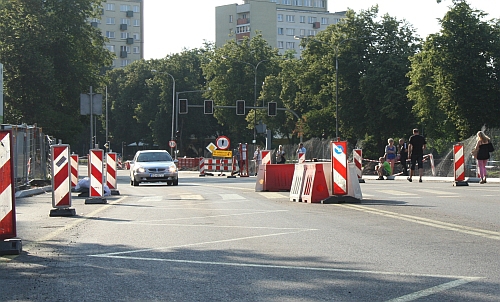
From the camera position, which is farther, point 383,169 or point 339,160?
point 383,169

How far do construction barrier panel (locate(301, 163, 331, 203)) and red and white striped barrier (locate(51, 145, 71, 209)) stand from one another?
566 centimetres

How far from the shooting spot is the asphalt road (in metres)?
6.78

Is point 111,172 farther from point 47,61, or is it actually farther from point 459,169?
point 47,61

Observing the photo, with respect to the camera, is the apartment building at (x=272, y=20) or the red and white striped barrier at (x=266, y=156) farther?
the apartment building at (x=272, y=20)

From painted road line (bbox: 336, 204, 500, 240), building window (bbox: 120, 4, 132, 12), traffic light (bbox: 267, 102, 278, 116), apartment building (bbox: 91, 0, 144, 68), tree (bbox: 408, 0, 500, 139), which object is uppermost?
building window (bbox: 120, 4, 132, 12)

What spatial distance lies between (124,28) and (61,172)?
139m

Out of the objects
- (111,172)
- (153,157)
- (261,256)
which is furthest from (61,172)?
(153,157)

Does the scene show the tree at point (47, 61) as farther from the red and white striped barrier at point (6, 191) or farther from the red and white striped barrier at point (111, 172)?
the red and white striped barrier at point (6, 191)

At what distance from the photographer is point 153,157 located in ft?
117

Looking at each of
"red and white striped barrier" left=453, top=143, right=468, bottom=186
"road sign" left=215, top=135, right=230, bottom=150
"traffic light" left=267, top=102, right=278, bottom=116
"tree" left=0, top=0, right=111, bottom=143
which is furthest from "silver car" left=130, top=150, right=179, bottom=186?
"traffic light" left=267, top=102, right=278, bottom=116

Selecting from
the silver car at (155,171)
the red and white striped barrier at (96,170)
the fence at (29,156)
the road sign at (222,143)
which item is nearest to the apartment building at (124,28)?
the road sign at (222,143)

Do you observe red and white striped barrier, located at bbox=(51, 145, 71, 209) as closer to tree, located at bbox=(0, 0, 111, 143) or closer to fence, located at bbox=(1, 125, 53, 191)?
fence, located at bbox=(1, 125, 53, 191)

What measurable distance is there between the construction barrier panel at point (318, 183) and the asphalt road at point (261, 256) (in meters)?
2.75

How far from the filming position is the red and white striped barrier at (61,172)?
1518 cm
